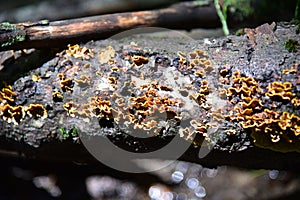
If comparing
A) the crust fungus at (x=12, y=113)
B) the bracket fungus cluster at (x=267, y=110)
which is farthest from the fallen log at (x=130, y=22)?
the bracket fungus cluster at (x=267, y=110)

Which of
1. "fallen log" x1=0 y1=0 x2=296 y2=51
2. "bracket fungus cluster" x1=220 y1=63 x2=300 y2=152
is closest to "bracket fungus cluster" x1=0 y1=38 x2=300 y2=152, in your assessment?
"bracket fungus cluster" x1=220 y1=63 x2=300 y2=152

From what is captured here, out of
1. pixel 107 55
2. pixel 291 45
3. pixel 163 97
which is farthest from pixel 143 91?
pixel 291 45

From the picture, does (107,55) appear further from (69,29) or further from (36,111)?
(36,111)

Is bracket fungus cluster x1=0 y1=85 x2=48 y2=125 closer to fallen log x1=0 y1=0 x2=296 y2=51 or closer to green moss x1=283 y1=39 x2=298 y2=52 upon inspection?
fallen log x1=0 y1=0 x2=296 y2=51

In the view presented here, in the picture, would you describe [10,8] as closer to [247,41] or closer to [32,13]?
[32,13]

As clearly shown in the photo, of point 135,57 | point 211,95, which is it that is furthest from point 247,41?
point 135,57

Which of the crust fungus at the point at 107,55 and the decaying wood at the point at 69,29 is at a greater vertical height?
the decaying wood at the point at 69,29

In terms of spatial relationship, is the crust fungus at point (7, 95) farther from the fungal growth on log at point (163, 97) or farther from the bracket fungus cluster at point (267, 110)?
the bracket fungus cluster at point (267, 110)
